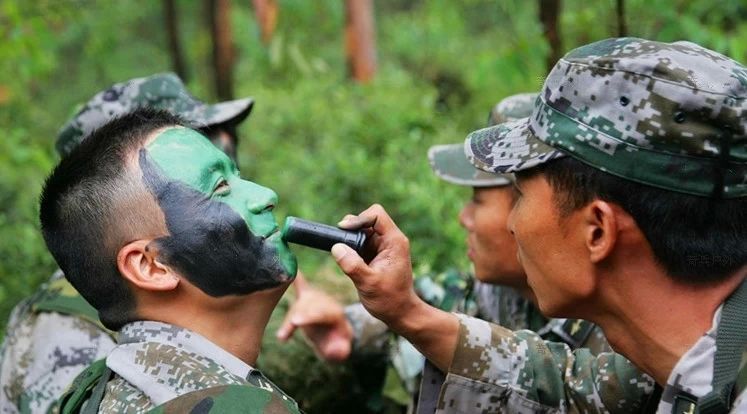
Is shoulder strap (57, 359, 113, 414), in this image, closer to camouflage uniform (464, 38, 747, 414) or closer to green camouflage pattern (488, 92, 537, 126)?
camouflage uniform (464, 38, 747, 414)

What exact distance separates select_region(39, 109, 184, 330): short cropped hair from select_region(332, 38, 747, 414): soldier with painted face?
60 cm

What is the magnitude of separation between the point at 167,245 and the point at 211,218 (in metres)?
0.14

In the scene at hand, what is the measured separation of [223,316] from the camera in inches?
96.0

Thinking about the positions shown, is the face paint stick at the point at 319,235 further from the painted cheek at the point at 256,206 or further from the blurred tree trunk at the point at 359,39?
the blurred tree trunk at the point at 359,39

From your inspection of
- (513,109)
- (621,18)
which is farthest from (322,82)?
(513,109)

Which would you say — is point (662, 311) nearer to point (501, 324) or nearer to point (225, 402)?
point (225, 402)

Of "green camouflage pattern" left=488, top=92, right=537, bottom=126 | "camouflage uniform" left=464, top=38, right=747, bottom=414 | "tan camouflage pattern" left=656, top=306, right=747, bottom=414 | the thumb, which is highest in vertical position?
"camouflage uniform" left=464, top=38, right=747, bottom=414

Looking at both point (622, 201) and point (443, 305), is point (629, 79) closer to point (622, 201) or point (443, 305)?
point (622, 201)

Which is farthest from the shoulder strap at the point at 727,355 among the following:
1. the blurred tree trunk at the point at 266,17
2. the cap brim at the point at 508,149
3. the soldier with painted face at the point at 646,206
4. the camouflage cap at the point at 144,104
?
the blurred tree trunk at the point at 266,17

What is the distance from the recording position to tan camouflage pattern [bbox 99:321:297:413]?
2.14 metres

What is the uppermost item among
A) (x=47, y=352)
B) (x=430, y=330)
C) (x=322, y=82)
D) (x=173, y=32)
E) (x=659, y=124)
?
(x=659, y=124)

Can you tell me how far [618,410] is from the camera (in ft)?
8.71

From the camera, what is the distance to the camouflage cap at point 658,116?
1.99m

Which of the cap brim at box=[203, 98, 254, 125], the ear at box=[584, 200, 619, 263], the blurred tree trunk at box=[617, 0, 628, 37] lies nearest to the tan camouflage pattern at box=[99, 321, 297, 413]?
the ear at box=[584, 200, 619, 263]
